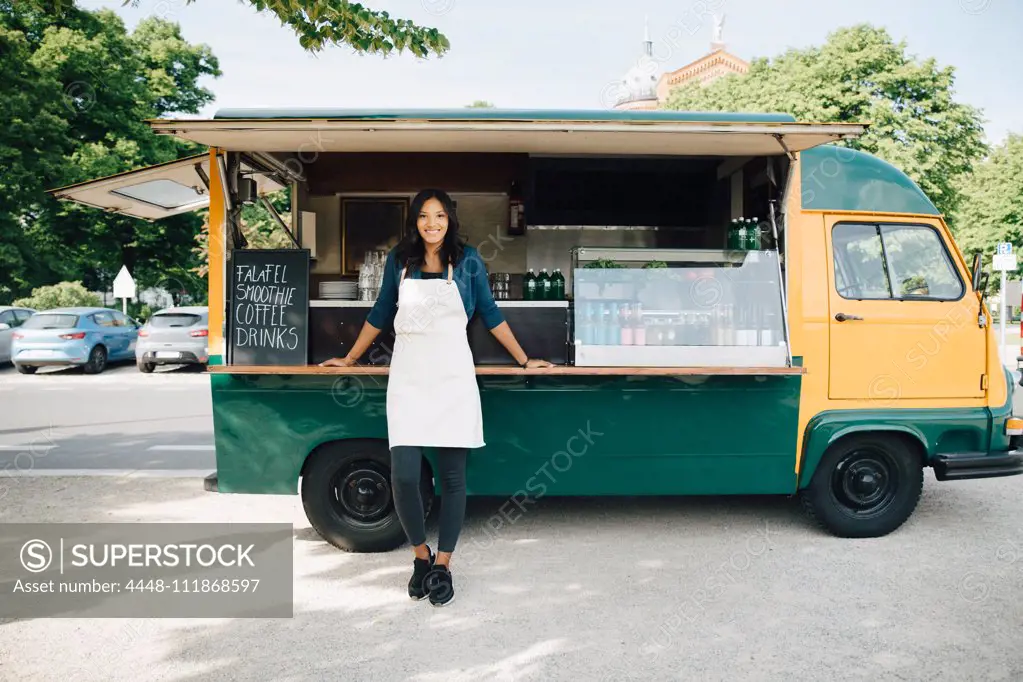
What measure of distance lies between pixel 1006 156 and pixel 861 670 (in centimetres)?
3425

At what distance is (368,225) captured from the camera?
7301 mm

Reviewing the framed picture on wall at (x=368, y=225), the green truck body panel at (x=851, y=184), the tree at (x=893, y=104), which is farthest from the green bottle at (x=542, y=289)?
the tree at (x=893, y=104)

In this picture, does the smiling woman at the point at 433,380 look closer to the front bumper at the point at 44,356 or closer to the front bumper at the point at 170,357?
the front bumper at the point at 170,357

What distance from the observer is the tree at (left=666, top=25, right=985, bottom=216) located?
24016 mm

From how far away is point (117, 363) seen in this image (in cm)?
1883

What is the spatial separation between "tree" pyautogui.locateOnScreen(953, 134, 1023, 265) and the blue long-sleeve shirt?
26.9 m

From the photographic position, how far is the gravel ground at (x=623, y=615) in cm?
330

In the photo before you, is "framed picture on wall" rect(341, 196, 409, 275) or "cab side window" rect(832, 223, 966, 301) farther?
"framed picture on wall" rect(341, 196, 409, 275)

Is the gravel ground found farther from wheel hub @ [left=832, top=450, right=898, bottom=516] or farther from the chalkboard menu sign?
the chalkboard menu sign

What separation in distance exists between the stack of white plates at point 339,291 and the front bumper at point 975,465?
3.84 meters

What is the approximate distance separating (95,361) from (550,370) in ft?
50.1

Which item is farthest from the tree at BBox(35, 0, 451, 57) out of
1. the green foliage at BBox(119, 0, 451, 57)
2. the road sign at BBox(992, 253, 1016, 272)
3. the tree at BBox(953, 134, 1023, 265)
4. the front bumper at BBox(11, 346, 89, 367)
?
the tree at BBox(953, 134, 1023, 265)

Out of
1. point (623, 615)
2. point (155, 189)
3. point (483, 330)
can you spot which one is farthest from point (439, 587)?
point (155, 189)

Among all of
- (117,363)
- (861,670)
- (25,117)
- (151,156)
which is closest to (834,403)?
(861,670)
